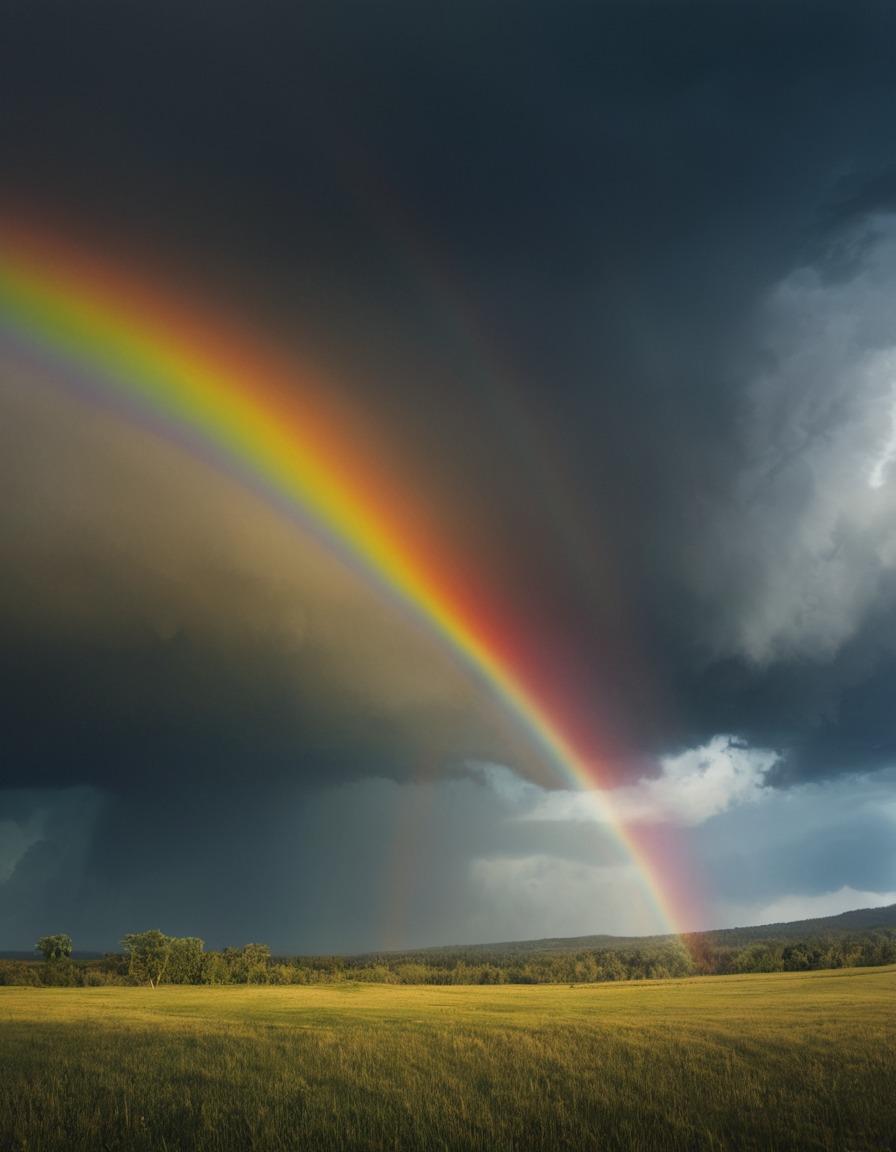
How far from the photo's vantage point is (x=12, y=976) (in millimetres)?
110750

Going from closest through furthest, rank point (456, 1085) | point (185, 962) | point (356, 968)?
point (456, 1085), point (185, 962), point (356, 968)

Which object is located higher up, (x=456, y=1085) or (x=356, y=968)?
(x=356, y=968)

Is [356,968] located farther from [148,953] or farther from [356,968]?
[148,953]

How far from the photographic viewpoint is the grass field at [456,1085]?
12.7 metres

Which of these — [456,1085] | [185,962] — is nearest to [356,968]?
[185,962]

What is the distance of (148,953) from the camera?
131 metres

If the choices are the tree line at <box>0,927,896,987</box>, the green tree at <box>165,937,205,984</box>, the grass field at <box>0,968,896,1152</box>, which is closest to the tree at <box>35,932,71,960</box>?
the tree line at <box>0,927,896,987</box>

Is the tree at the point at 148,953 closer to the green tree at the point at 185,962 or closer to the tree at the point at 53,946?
the green tree at the point at 185,962

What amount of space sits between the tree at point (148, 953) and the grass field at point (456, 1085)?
108361mm

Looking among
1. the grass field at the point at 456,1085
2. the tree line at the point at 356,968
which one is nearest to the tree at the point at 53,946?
the tree line at the point at 356,968

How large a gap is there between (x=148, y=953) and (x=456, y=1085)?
135m

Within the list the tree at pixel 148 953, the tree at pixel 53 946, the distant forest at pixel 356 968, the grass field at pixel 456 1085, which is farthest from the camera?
the tree at pixel 53 946

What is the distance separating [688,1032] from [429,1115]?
18.7 m

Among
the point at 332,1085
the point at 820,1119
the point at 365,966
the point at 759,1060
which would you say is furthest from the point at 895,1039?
the point at 365,966
